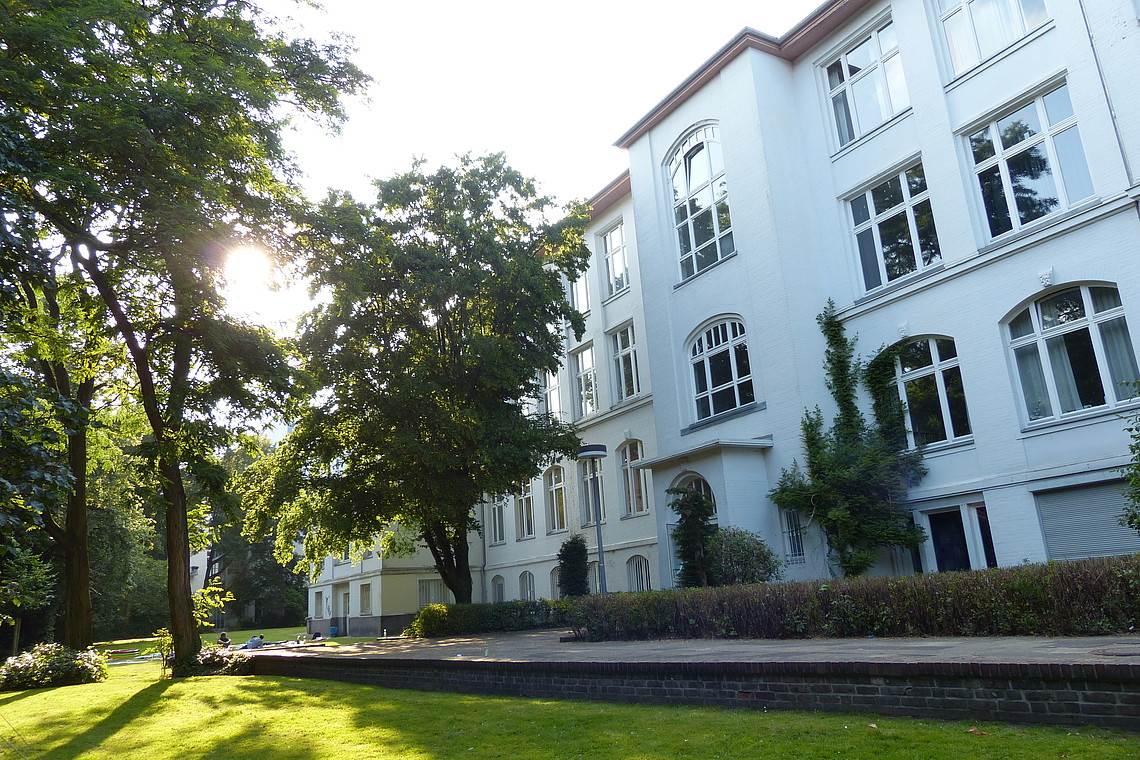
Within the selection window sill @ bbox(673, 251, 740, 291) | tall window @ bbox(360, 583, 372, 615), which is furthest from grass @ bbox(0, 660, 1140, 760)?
tall window @ bbox(360, 583, 372, 615)

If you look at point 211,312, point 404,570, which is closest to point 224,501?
point 211,312

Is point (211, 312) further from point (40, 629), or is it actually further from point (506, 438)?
point (40, 629)

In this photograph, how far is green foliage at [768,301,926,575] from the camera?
17.4 meters

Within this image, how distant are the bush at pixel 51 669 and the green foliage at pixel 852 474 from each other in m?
16.1

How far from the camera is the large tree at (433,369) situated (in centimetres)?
2262

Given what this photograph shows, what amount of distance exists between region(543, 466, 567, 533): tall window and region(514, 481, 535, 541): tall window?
137 centimetres

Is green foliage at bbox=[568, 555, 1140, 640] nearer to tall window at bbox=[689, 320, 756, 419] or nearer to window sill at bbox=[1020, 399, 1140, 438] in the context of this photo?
window sill at bbox=[1020, 399, 1140, 438]

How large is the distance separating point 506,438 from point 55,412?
50.9 feet

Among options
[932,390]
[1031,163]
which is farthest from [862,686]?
[1031,163]

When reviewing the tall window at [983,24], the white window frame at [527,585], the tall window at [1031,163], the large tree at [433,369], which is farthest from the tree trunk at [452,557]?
the tall window at [983,24]

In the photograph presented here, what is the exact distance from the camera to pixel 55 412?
25.2 ft

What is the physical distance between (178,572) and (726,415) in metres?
14.0

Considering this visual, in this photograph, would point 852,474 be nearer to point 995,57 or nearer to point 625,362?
point 995,57

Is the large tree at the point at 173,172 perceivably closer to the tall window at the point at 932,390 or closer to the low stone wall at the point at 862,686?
the low stone wall at the point at 862,686
